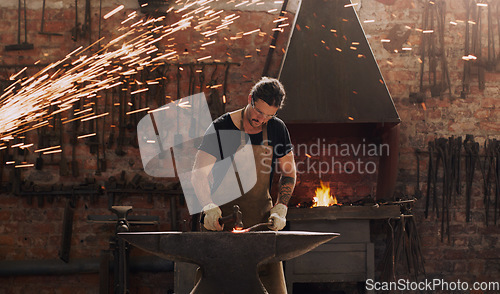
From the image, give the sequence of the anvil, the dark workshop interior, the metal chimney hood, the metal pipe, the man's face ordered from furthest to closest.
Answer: the dark workshop interior, the metal pipe, the metal chimney hood, the man's face, the anvil

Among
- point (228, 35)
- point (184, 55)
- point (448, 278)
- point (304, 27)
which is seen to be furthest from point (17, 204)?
point (448, 278)

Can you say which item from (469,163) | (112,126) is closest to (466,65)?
(469,163)

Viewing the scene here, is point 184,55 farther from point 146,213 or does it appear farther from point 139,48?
point 146,213

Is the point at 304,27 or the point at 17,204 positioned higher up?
the point at 304,27

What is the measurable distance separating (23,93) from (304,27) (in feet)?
8.50

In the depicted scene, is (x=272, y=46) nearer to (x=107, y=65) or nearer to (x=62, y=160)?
(x=107, y=65)

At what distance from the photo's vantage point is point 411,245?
13.0 feet

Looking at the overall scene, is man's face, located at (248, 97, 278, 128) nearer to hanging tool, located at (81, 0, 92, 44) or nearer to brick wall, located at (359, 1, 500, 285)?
brick wall, located at (359, 1, 500, 285)

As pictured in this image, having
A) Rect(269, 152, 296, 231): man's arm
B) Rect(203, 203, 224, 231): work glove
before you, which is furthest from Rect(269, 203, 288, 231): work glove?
Rect(203, 203, 224, 231): work glove

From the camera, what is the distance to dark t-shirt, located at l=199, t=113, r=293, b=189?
2.42 m

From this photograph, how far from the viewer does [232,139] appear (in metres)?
2.47

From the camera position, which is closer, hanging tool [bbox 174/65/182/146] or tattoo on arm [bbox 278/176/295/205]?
tattoo on arm [bbox 278/176/295/205]

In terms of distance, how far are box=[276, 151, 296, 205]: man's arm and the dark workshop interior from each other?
1549 millimetres

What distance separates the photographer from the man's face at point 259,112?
228cm
